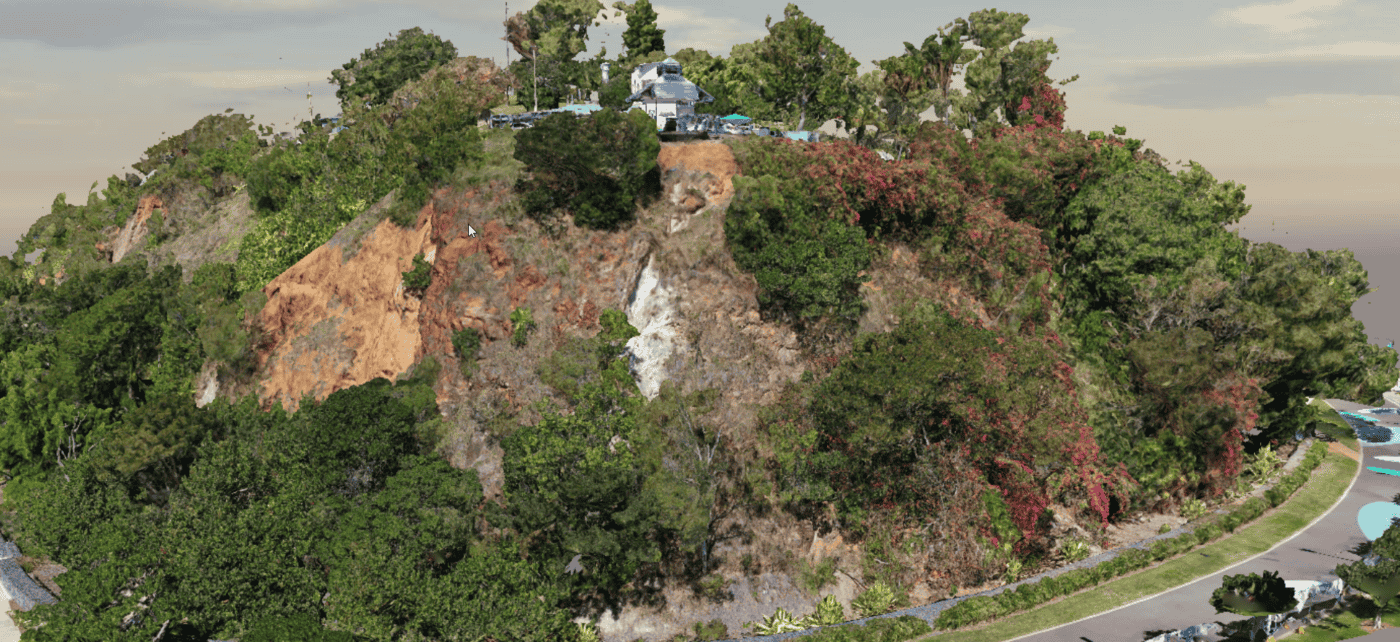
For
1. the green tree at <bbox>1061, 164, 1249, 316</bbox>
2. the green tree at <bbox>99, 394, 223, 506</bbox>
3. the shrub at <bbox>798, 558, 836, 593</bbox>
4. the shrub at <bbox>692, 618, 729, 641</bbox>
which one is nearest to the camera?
the shrub at <bbox>692, 618, 729, 641</bbox>

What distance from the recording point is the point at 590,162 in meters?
50.3

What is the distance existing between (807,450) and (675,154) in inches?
836

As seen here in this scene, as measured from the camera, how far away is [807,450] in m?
45.8

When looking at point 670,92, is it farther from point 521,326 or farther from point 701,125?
point 521,326

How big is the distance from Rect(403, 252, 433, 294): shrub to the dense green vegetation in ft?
2.02

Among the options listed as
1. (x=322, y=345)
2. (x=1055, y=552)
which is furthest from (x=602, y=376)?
(x=1055, y=552)

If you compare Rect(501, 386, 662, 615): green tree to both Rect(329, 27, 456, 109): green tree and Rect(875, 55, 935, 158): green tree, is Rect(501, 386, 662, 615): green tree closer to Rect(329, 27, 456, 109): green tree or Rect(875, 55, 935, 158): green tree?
Rect(875, 55, 935, 158): green tree

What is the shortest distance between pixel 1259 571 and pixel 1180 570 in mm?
3829

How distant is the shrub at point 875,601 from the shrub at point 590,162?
79.7ft

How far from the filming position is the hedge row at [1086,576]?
3950cm

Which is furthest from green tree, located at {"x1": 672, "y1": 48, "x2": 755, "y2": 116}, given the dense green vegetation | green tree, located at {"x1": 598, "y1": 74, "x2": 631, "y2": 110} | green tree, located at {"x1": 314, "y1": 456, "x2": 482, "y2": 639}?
green tree, located at {"x1": 314, "y1": 456, "x2": 482, "y2": 639}

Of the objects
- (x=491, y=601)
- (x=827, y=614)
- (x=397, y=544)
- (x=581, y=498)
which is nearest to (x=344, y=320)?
(x=397, y=544)

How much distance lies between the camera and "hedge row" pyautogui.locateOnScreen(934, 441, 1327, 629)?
3950 centimetres

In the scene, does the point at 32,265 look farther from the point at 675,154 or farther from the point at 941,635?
the point at 941,635
